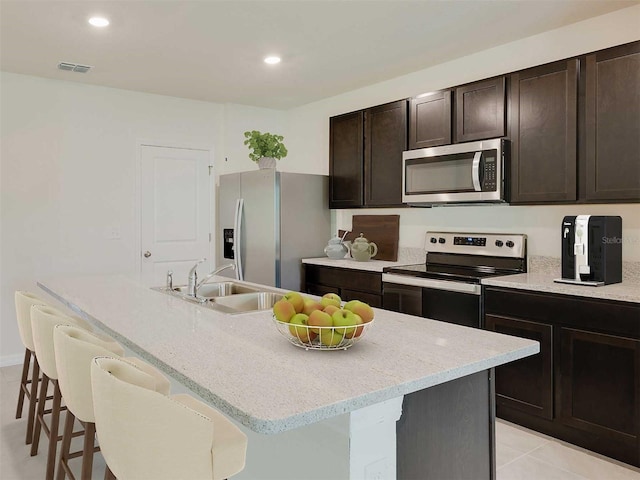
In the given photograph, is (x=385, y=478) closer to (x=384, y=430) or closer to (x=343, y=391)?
(x=384, y=430)

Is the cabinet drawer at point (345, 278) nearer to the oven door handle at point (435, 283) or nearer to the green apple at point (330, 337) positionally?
the oven door handle at point (435, 283)

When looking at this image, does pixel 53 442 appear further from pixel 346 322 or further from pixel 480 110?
pixel 480 110

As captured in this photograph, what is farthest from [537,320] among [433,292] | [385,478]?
[385,478]

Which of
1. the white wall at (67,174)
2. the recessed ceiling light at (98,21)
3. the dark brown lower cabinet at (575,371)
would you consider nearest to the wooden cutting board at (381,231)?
the dark brown lower cabinet at (575,371)

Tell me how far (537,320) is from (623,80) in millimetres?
1376

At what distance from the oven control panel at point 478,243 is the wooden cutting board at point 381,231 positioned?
0.39 meters

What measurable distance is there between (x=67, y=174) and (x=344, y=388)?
13.7ft

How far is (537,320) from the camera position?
286 centimetres

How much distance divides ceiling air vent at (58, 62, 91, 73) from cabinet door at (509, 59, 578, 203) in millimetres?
3235

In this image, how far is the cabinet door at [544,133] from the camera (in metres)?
3.00

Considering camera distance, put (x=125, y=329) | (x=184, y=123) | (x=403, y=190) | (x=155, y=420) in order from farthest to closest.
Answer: (x=184, y=123) < (x=403, y=190) < (x=125, y=329) < (x=155, y=420)

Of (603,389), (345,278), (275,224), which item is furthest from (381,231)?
(603,389)

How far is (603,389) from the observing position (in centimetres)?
261

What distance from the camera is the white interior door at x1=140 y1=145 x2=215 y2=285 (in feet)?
16.4
